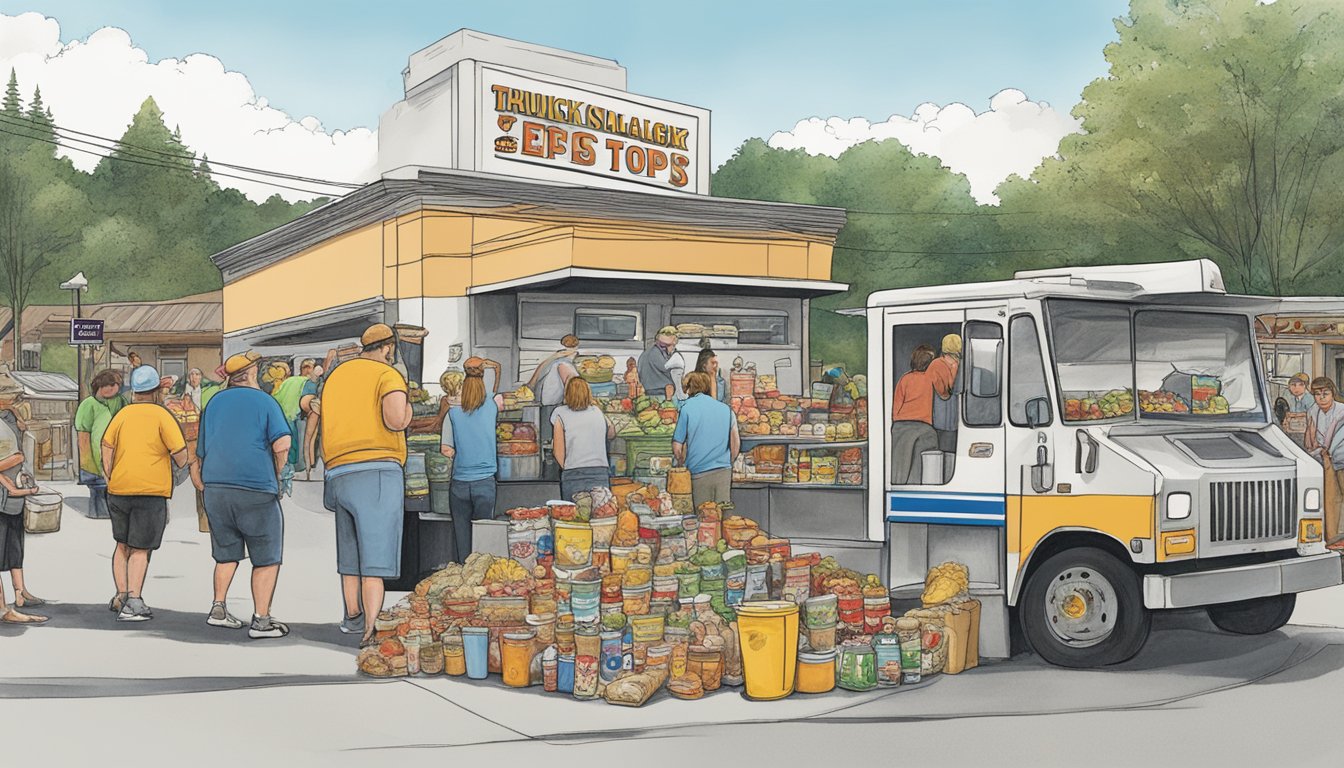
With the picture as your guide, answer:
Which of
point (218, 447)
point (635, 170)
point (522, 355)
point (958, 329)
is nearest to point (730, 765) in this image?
point (958, 329)

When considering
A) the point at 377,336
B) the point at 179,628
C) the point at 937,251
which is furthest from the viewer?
the point at 937,251

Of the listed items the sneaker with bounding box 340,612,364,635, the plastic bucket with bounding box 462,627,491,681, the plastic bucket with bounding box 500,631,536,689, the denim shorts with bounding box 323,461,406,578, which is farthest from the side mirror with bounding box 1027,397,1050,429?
the sneaker with bounding box 340,612,364,635

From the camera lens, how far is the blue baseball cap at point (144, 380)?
8898 mm

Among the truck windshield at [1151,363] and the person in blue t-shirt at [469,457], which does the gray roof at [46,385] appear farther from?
the truck windshield at [1151,363]

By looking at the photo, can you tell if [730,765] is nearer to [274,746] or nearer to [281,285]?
[274,746]

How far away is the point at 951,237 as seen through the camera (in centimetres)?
2498

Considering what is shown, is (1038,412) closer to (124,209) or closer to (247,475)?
(247,475)

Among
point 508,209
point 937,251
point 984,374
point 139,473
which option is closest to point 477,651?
point 139,473

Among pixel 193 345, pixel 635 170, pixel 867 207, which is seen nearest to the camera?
pixel 635 170

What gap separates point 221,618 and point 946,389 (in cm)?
547

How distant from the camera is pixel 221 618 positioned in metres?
8.84

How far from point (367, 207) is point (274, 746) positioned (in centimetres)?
1107

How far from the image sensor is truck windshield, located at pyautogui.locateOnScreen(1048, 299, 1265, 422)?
780cm

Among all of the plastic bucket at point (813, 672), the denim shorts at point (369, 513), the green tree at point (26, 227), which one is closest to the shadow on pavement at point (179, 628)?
the denim shorts at point (369, 513)
